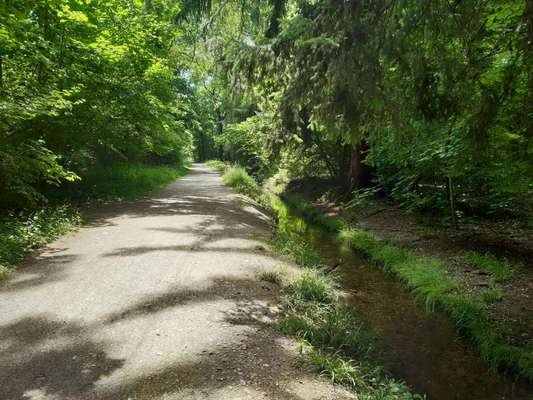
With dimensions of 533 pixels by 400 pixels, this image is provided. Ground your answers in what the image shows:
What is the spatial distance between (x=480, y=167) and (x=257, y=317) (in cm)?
616

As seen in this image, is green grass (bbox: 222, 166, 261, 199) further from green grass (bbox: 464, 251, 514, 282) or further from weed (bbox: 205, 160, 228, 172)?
green grass (bbox: 464, 251, 514, 282)

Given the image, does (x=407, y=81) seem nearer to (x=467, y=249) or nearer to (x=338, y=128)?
(x=338, y=128)

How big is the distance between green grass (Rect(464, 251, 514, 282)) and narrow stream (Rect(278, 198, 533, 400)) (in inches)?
58.8

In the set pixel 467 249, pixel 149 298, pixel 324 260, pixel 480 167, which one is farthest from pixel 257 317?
pixel 480 167

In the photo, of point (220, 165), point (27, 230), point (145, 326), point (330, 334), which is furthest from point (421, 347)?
point (220, 165)

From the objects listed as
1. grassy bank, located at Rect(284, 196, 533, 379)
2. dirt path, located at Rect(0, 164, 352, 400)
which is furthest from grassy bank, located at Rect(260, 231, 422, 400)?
grassy bank, located at Rect(284, 196, 533, 379)

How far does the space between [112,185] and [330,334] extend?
36.2 ft

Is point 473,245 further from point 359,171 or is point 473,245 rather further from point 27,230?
point 27,230

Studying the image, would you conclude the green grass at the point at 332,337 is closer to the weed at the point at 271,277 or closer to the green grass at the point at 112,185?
the weed at the point at 271,277

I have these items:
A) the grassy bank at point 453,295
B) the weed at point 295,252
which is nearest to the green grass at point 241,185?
the grassy bank at point 453,295

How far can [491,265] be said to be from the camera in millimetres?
6980

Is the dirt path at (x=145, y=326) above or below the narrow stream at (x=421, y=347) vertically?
above

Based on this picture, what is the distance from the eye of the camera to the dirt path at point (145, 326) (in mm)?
3344

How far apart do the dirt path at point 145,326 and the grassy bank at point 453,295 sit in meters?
2.41
